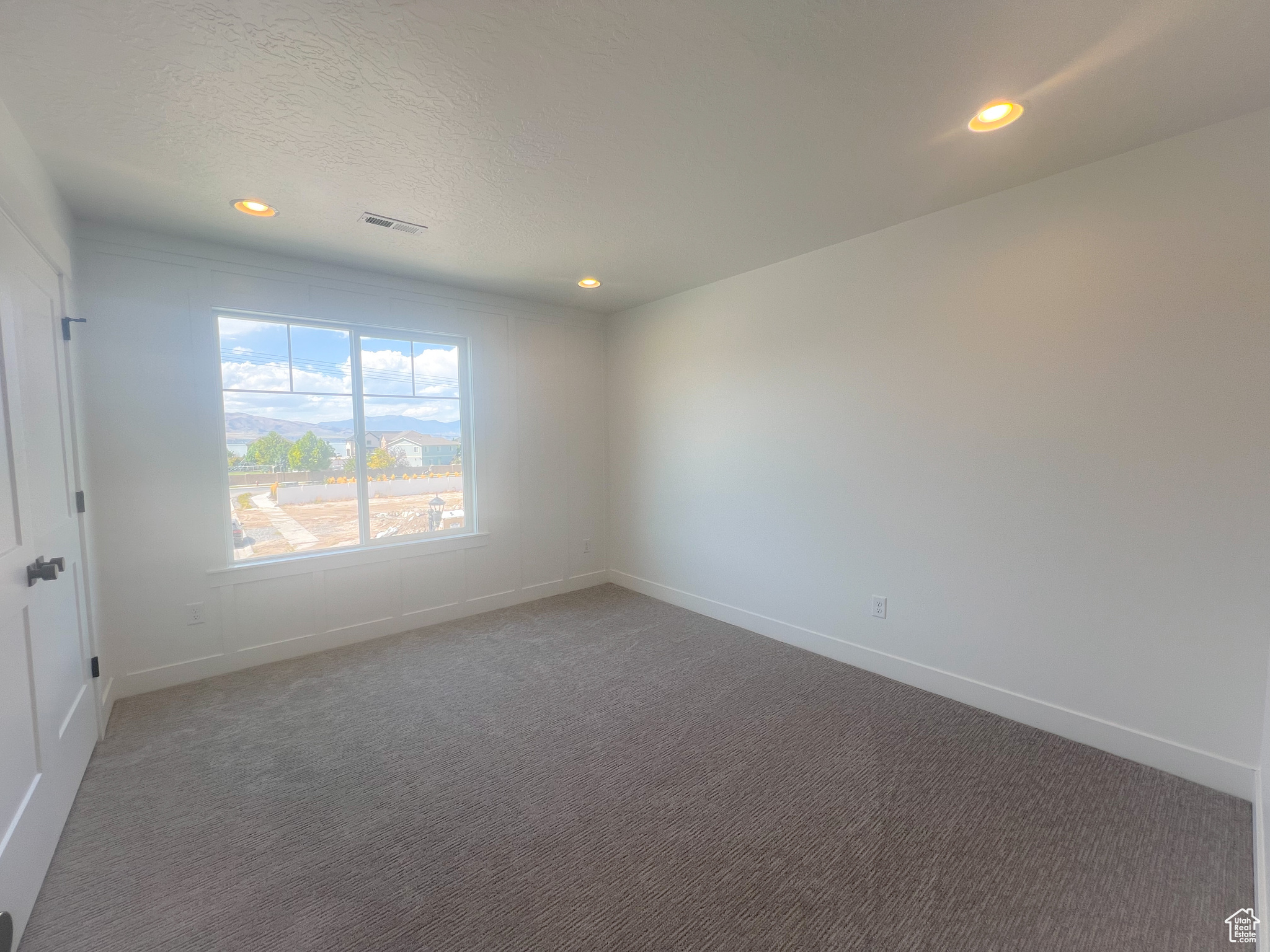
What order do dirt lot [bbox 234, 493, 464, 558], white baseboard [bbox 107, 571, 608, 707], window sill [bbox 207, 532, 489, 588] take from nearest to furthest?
white baseboard [bbox 107, 571, 608, 707], window sill [bbox 207, 532, 489, 588], dirt lot [bbox 234, 493, 464, 558]

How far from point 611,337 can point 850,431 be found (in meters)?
2.57

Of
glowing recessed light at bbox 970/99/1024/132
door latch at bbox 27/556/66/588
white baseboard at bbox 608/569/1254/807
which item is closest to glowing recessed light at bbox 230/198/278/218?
door latch at bbox 27/556/66/588

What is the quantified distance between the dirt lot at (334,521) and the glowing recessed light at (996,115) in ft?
12.7

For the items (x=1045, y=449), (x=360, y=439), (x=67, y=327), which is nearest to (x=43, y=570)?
(x=67, y=327)

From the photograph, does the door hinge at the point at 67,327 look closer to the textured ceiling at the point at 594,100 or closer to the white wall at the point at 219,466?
the white wall at the point at 219,466

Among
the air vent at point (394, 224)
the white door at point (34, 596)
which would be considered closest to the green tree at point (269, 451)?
the white door at point (34, 596)

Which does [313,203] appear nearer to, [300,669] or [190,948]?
[300,669]

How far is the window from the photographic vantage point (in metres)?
3.25

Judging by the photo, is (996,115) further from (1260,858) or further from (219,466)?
(219,466)

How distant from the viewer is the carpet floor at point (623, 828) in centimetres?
152

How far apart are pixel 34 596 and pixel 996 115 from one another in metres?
3.82

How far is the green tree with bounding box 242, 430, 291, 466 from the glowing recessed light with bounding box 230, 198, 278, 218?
1.35 metres

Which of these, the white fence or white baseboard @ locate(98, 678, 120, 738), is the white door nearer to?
white baseboard @ locate(98, 678, 120, 738)

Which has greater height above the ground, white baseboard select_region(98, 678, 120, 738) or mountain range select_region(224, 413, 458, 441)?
mountain range select_region(224, 413, 458, 441)
